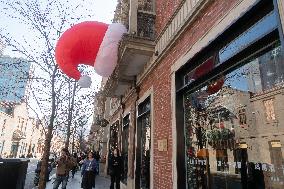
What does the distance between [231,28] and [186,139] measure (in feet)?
7.89

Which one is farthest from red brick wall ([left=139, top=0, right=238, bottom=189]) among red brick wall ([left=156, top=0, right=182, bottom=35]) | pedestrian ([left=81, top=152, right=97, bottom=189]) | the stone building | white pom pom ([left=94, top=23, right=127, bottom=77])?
the stone building

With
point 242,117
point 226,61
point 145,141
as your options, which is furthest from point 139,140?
point 242,117

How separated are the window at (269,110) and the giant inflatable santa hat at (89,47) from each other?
4.41 m

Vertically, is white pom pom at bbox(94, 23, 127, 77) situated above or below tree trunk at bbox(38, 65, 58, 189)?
above

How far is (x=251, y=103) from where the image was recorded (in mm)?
3426

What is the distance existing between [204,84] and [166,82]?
66.8 inches

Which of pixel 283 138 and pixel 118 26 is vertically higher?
pixel 118 26

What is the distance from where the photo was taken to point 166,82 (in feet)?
21.0

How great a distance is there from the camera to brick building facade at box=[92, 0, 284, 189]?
3176mm

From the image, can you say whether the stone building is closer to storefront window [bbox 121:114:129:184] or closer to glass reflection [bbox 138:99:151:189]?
storefront window [bbox 121:114:129:184]

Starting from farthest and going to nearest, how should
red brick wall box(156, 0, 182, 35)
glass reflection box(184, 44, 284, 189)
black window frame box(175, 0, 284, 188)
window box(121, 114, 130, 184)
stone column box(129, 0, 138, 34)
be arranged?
window box(121, 114, 130, 184) → stone column box(129, 0, 138, 34) → red brick wall box(156, 0, 182, 35) → black window frame box(175, 0, 284, 188) → glass reflection box(184, 44, 284, 189)

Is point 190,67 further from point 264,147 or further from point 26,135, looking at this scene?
point 26,135

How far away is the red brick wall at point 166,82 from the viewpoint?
443 centimetres

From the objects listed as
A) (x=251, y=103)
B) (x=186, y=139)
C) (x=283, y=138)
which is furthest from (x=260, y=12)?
(x=186, y=139)
